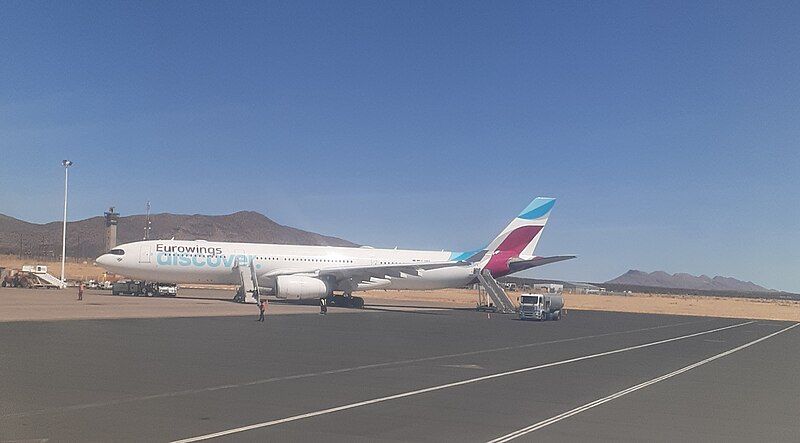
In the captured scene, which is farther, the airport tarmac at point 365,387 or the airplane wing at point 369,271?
the airplane wing at point 369,271

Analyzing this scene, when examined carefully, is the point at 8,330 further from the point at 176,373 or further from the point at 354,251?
the point at 354,251

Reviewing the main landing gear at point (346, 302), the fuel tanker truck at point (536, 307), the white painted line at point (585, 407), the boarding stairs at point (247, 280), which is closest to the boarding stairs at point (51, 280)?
the boarding stairs at point (247, 280)

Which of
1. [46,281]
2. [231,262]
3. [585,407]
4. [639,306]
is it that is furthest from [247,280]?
[639,306]

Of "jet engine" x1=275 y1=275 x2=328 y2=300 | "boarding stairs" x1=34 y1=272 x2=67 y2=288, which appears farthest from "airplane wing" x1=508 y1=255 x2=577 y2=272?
"boarding stairs" x1=34 y1=272 x2=67 y2=288

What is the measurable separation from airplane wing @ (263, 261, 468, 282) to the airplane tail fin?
6179 millimetres

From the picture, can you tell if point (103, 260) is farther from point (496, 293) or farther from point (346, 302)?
point (496, 293)

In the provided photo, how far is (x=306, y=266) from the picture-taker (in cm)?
5450

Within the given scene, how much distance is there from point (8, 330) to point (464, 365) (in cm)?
1578

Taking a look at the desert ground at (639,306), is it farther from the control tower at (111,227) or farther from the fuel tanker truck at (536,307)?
the control tower at (111,227)

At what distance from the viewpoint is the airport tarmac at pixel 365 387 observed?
11383mm

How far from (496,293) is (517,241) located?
16.8ft

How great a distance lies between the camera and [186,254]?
51938mm

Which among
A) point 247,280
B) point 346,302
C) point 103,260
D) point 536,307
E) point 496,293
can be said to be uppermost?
point 103,260

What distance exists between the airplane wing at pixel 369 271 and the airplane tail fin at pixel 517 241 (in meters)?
6.18
